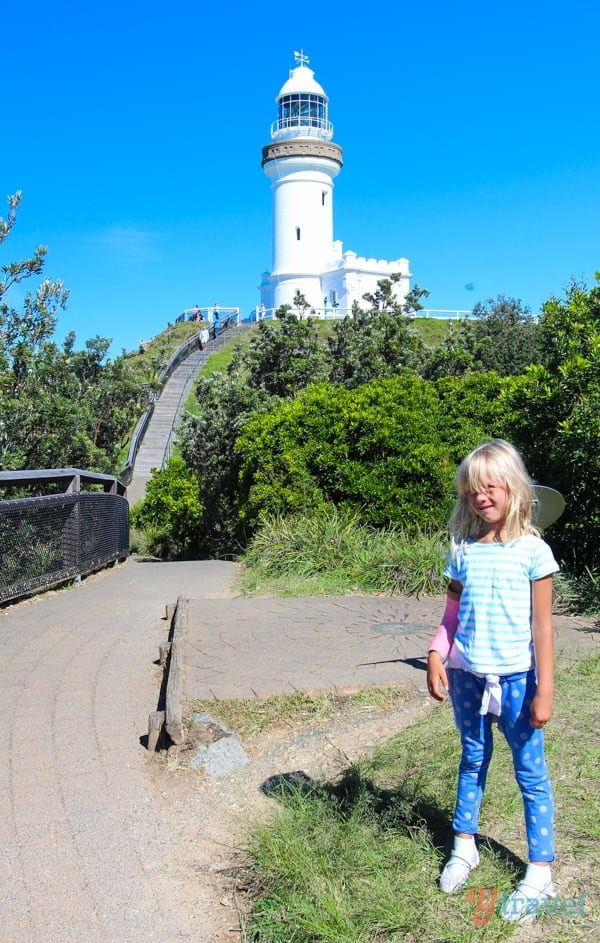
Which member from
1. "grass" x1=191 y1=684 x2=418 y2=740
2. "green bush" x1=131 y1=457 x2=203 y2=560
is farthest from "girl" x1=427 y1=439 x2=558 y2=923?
"green bush" x1=131 y1=457 x2=203 y2=560

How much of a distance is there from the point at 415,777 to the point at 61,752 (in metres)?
1.93

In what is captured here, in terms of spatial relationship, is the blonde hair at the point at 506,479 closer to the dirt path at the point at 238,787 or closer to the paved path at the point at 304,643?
the dirt path at the point at 238,787

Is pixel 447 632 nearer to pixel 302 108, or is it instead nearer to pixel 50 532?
pixel 50 532

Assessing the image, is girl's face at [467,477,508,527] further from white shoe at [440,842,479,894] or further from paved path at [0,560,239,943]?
paved path at [0,560,239,943]

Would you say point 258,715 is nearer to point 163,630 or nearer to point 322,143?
point 163,630

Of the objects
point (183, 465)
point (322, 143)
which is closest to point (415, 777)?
point (183, 465)

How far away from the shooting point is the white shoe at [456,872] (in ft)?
10.1

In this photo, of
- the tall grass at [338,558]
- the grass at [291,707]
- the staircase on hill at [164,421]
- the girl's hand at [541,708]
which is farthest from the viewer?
the staircase on hill at [164,421]

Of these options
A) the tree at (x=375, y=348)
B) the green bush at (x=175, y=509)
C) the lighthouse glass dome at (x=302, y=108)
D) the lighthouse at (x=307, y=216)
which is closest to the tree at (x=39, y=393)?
the green bush at (x=175, y=509)

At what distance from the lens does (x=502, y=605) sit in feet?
10.3

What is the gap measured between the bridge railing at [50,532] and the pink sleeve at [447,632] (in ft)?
17.5

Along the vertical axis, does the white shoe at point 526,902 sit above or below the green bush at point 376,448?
below

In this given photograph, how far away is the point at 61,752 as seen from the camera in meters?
4.60

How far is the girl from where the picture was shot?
10.0 ft
